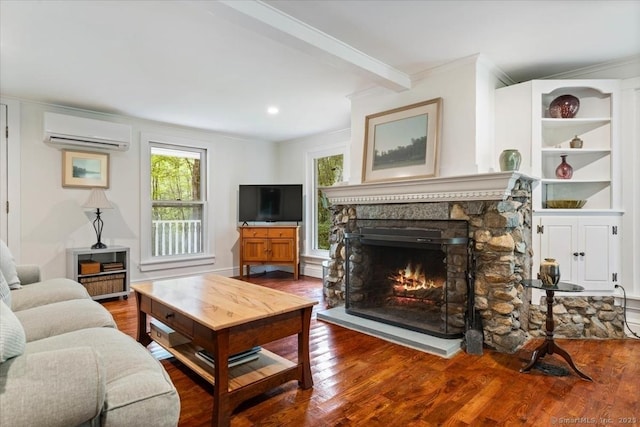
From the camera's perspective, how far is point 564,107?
3.00 m

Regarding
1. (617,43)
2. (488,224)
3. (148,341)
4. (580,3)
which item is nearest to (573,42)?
(617,43)

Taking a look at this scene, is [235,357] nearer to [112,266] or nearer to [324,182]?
[112,266]

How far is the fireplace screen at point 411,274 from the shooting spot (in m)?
2.79

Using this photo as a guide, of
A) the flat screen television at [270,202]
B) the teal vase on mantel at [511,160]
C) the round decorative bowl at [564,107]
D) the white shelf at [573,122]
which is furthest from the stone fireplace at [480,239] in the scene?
the flat screen television at [270,202]

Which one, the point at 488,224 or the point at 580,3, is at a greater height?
the point at 580,3

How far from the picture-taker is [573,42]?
8.43ft

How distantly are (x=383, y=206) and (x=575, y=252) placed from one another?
162cm

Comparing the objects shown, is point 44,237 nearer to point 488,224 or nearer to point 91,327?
point 91,327

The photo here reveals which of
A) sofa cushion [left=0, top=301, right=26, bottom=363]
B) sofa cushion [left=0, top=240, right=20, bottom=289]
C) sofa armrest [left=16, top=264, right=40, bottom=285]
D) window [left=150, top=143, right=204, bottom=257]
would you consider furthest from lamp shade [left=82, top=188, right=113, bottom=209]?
sofa cushion [left=0, top=301, right=26, bottom=363]

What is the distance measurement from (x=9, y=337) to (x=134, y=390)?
A: 36 cm

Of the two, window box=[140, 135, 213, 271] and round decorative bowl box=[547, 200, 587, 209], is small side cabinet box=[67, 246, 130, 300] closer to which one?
window box=[140, 135, 213, 271]

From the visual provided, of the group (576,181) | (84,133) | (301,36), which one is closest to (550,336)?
(576,181)

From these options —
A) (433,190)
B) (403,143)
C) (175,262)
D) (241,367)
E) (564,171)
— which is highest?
(403,143)

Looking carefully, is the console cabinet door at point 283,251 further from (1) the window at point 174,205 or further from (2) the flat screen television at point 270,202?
(1) the window at point 174,205
